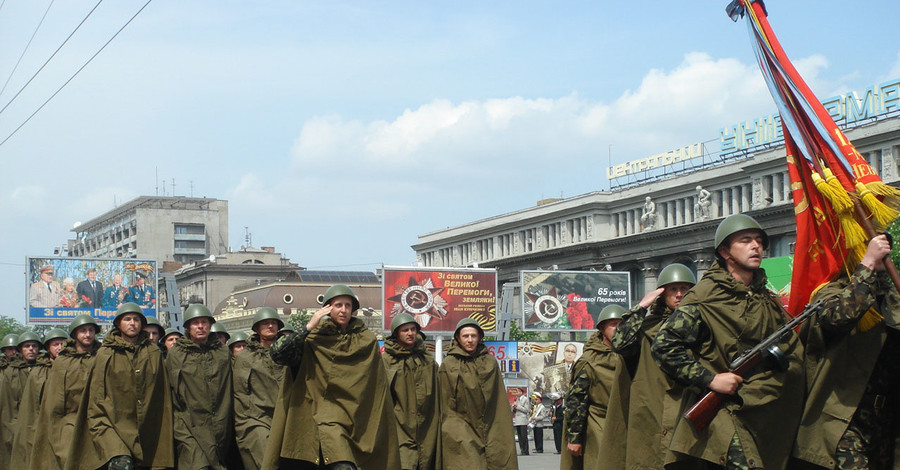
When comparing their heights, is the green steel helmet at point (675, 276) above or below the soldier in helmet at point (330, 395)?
above

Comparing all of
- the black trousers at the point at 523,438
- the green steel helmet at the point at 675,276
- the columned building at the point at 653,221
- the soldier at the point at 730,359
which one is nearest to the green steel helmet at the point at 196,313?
the green steel helmet at the point at 675,276

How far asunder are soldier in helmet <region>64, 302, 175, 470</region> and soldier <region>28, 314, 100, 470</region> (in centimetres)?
56

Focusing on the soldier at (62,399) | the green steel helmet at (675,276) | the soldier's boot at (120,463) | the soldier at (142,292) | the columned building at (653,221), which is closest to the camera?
the green steel helmet at (675,276)

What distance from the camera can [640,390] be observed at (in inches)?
342

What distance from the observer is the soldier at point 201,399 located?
12820 mm

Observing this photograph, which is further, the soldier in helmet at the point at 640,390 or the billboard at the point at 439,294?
the billboard at the point at 439,294

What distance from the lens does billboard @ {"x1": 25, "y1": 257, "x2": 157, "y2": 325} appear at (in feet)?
175

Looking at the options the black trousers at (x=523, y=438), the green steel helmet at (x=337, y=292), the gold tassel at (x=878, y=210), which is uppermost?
the gold tassel at (x=878, y=210)

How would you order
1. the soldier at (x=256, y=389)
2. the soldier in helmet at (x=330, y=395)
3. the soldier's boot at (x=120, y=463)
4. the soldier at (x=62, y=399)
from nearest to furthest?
the soldier in helmet at (x=330, y=395)
the soldier's boot at (x=120, y=463)
the soldier at (x=62, y=399)
the soldier at (x=256, y=389)

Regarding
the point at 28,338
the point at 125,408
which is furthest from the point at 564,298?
the point at 125,408

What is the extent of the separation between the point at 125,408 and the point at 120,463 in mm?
615

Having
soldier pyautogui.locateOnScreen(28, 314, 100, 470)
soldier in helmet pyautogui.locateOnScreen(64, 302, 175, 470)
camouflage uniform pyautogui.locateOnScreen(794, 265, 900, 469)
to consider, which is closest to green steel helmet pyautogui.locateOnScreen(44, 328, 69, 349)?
soldier pyautogui.locateOnScreen(28, 314, 100, 470)

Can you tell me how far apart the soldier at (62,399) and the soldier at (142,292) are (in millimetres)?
42798

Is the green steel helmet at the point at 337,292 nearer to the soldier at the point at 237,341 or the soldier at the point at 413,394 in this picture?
the soldier at the point at 413,394
